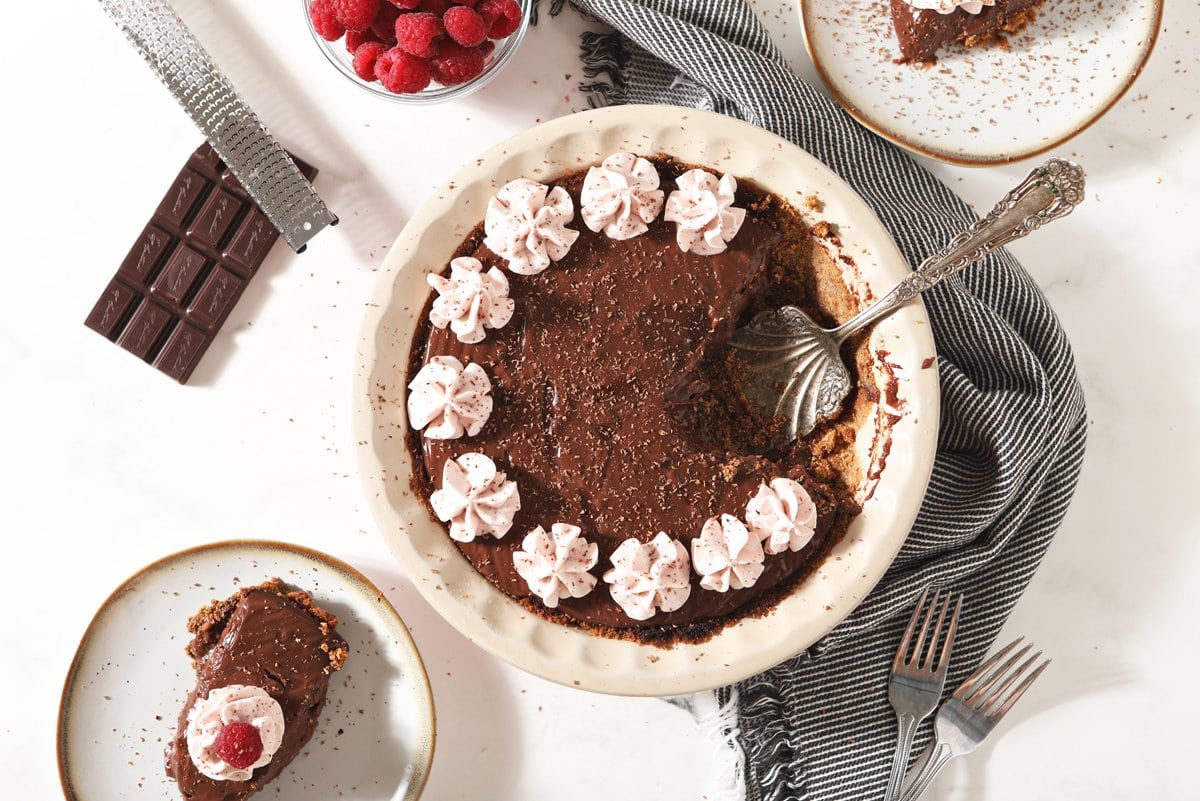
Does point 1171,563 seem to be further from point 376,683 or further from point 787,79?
point 376,683

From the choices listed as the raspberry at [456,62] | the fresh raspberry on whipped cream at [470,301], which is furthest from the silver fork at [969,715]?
the raspberry at [456,62]

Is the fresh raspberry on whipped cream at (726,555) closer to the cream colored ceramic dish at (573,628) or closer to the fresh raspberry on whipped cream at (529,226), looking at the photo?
the cream colored ceramic dish at (573,628)

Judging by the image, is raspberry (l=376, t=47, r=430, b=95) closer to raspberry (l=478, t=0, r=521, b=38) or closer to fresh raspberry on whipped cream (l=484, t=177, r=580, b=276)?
raspberry (l=478, t=0, r=521, b=38)

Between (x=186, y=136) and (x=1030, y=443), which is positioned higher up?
(x=186, y=136)

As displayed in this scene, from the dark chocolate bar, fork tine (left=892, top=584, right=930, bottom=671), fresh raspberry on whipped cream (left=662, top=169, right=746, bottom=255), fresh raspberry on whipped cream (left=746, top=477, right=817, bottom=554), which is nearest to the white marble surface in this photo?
the dark chocolate bar

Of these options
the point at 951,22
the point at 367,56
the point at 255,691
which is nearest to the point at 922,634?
the point at 951,22

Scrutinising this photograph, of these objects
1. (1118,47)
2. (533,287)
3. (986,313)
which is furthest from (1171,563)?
(533,287)
